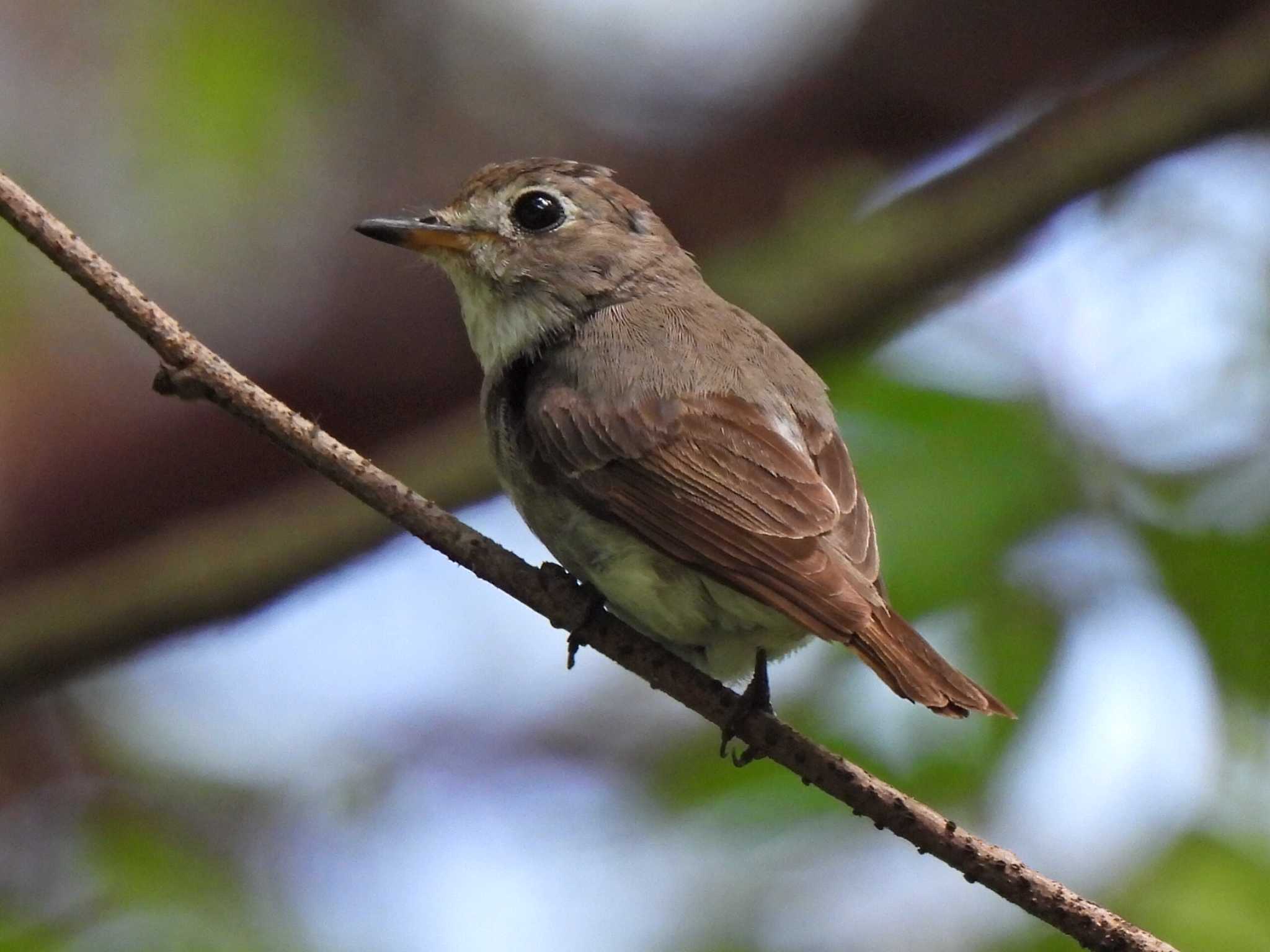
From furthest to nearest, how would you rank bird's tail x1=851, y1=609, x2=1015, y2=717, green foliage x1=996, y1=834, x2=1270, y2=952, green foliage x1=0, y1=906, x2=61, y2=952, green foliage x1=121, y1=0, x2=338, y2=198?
green foliage x1=121, y1=0, x2=338, y2=198, green foliage x1=0, y1=906, x2=61, y2=952, green foliage x1=996, y1=834, x2=1270, y2=952, bird's tail x1=851, y1=609, x2=1015, y2=717

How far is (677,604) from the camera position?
3.68 metres

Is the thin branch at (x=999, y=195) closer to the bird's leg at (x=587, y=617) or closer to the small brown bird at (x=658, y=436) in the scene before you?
the small brown bird at (x=658, y=436)

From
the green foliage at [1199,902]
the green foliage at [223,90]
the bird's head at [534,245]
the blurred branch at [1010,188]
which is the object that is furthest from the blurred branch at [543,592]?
the green foliage at [223,90]

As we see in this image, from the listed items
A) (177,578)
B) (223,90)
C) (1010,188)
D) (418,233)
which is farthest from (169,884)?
(1010,188)

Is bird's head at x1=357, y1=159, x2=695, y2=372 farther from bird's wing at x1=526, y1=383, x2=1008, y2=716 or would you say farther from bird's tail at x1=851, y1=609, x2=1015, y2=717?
bird's tail at x1=851, y1=609, x2=1015, y2=717

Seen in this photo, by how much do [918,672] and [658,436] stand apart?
0.99m

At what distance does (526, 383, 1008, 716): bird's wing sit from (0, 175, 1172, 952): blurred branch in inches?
9.1

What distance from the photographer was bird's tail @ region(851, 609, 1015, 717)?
122 inches

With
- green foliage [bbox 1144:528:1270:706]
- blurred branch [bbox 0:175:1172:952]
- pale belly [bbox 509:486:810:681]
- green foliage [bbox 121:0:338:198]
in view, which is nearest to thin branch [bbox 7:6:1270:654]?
pale belly [bbox 509:486:810:681]

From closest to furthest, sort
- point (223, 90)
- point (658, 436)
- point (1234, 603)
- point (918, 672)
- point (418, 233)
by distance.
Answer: point (918, 672)
point (658, 436)
point (1234, 603)
point (418, 233)
point (223, 90)

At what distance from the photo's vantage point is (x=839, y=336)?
4.56m

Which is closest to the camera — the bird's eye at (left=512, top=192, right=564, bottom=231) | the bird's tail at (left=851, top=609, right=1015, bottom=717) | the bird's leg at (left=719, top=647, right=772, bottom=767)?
the bird's tail at (left=851, top=609, right=1015, bottom=717)

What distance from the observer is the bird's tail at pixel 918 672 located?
3.11 m

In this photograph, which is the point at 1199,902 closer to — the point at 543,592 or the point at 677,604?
the point at 677,604
